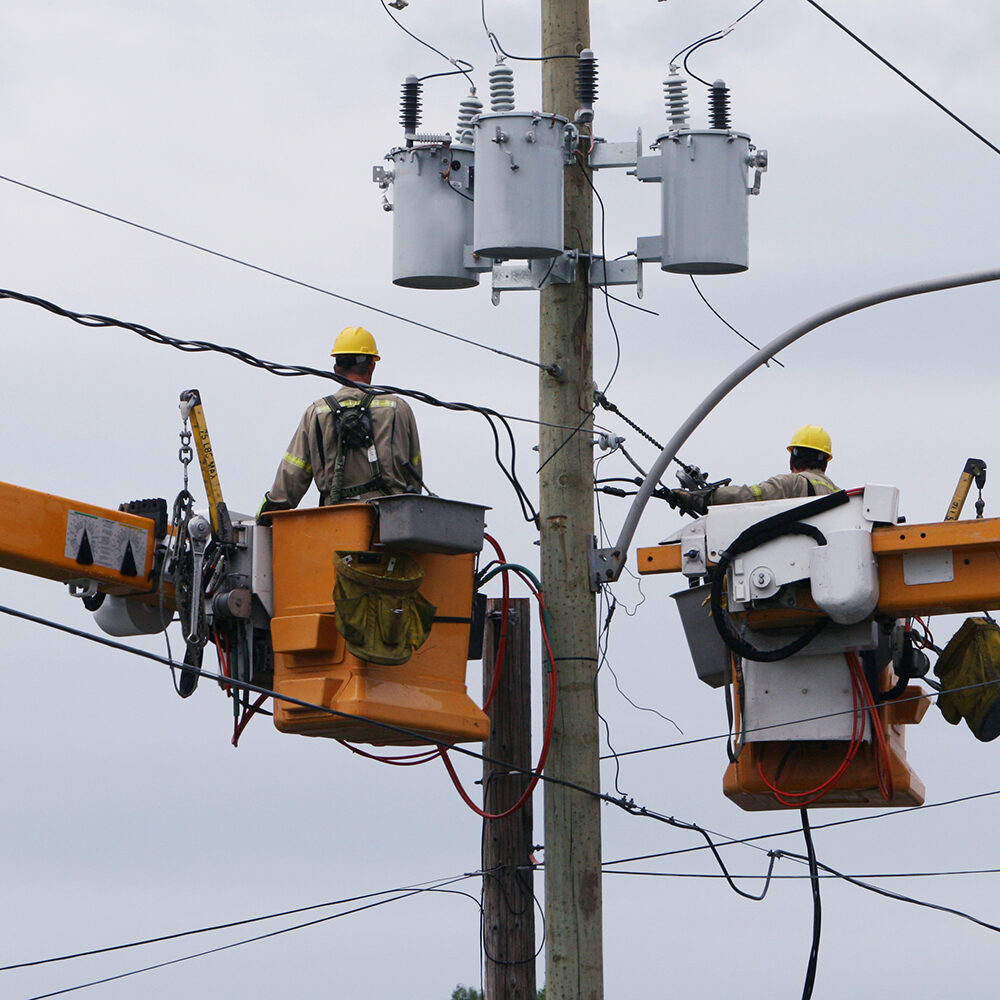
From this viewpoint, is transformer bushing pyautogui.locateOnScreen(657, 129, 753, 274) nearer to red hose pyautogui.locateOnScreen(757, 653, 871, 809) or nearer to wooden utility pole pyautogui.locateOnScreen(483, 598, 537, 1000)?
wooden utility pole pyautogui.locateOnScreen(483, 598, 537, 1000)

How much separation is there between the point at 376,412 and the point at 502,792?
2.46 metres

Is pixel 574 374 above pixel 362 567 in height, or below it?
above

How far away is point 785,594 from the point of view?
1267 cm

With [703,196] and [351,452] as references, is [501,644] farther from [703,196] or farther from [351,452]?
[703,196]

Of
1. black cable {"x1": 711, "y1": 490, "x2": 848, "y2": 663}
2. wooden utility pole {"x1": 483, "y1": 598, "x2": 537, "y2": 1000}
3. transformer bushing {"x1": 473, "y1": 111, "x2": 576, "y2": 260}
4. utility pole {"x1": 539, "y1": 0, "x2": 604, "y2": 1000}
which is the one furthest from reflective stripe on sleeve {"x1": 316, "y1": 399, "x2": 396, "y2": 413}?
black cable {"x1": 711, "y1": 490, "x2": 848, "y2": 663}

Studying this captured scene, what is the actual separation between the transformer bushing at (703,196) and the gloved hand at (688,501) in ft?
3.97

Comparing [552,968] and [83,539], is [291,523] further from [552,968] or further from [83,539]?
[552,968]

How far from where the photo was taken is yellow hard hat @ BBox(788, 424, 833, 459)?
14.5m

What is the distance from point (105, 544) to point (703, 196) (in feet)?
12.4

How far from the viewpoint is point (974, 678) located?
13.5 m

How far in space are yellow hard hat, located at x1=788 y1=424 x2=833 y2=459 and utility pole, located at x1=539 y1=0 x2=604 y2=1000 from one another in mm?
1614

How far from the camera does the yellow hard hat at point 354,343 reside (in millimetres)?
13031

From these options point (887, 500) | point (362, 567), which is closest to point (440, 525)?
point (362, 567)

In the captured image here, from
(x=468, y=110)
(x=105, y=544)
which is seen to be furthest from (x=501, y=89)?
(x=105, y=544)
